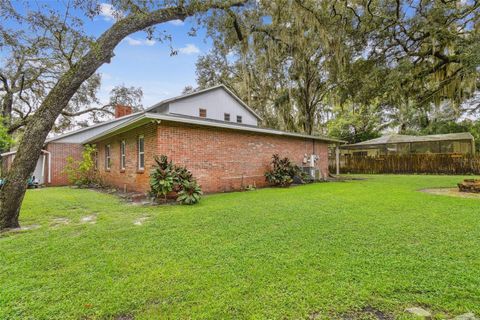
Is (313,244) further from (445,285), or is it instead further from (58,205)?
(58,205)

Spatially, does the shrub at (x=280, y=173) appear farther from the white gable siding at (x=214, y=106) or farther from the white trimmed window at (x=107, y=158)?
the white trimmed window at (x=107, y=158)

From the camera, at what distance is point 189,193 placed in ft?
22.3

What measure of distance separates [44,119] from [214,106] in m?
Result: 10.0

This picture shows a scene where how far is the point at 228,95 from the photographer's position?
14789 millimetres

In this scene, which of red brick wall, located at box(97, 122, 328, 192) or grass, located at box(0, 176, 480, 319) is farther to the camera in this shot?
red brick wall, located at box(97, 122, 328, 192)

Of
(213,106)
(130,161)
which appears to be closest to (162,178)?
(130,161)

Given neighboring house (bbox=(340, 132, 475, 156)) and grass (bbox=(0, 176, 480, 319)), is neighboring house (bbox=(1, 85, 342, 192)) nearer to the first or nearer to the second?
grass (bbox=(0, 176, 480, 319))

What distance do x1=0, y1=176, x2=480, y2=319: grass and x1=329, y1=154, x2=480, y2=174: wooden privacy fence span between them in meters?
12.8

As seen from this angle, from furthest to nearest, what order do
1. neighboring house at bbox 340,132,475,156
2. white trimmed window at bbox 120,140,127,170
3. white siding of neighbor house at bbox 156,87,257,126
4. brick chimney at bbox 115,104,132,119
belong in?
brick chimney at bbox 115,104,132,119 < neighboring house at bbox 340,132,475,156 < white siding of neighbor house at bbox 156,87,257,126 < white trimmed window at bbox 120,140,127,170

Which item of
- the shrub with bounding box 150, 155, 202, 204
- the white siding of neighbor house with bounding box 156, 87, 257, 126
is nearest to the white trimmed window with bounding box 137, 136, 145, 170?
the shrub with bounding box 150, 155, 202, 204

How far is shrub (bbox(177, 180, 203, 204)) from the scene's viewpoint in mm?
6684

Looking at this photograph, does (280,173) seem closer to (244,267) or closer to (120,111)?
(244,267)

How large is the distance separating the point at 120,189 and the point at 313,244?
942cm

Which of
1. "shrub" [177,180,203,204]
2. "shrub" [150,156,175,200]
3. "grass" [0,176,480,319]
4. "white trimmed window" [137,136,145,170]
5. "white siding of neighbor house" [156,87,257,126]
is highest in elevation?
"white siding of neighbor house" [156,87,257,126]
